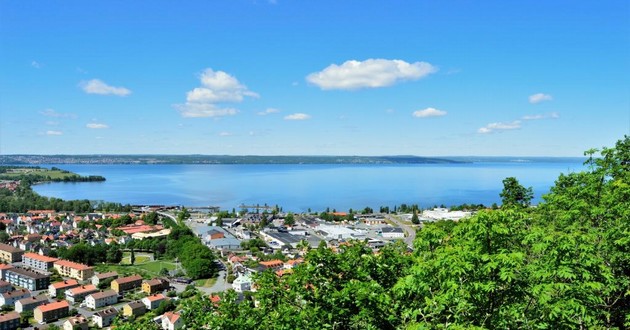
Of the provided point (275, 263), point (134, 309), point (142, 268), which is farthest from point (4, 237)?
point (275, 263)

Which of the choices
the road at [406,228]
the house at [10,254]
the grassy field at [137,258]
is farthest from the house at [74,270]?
the road at [406,228]

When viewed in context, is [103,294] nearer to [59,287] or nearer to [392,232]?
[59,287]

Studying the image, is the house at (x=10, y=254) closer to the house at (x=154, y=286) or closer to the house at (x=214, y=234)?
the house at (x=214, y=234)

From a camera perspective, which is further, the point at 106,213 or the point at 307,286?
the point at 106,213

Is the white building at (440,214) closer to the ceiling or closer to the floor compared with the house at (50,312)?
closer to the ceiling

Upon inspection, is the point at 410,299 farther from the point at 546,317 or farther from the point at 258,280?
the point at 258,280

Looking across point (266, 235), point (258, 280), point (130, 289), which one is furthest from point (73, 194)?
point (258, 280)

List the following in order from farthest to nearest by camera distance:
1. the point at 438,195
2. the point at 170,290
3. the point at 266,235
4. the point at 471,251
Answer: the point at 438,195 → the point at 266,235 → the point at 170,290 → the point at 471,251
